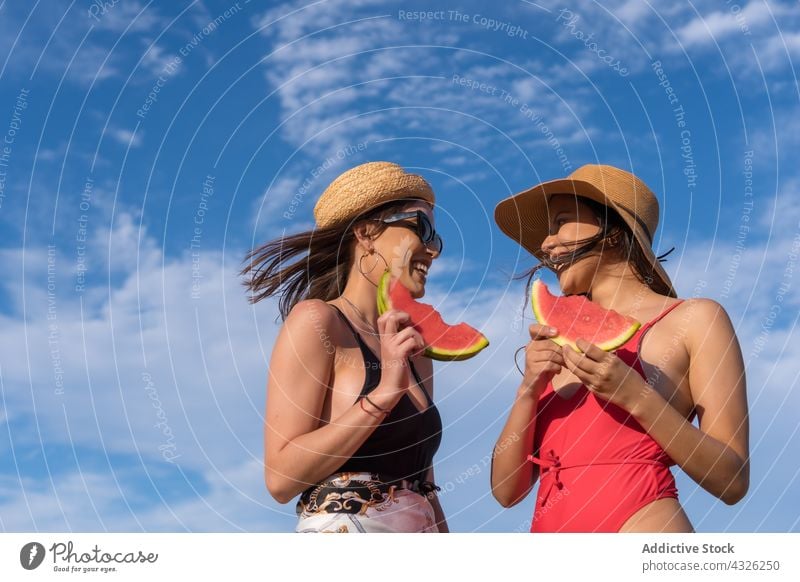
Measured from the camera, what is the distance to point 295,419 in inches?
264

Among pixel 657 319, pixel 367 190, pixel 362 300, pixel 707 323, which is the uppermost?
pixel 367 190

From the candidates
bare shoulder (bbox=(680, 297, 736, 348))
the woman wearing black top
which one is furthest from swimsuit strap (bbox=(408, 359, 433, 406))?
bare shoulder (bbox=(680, 297, 736, 348))

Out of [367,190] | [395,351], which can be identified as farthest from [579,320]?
[367,190]

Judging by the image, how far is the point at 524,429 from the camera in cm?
671

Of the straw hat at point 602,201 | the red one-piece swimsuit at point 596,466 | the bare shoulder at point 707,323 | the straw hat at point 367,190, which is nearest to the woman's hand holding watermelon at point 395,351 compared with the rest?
the red one-piece swimsuit at point 596,466

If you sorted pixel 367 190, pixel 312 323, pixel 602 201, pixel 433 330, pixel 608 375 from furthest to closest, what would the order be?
pixel 367 190 < pixel 433 330 < pixel 602 201 < pixel 312 323 < pixel 608 375

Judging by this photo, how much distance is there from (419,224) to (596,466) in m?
2.05

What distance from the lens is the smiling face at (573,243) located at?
277 inches

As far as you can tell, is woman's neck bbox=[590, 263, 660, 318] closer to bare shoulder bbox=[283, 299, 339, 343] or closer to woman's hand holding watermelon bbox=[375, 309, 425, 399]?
woman's hand holding watermelon bbox=[375, 309, 425, 399]

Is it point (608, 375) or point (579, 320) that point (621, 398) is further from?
point (579, 320)

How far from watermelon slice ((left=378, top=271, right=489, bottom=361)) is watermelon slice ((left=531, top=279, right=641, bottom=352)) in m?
0.52
